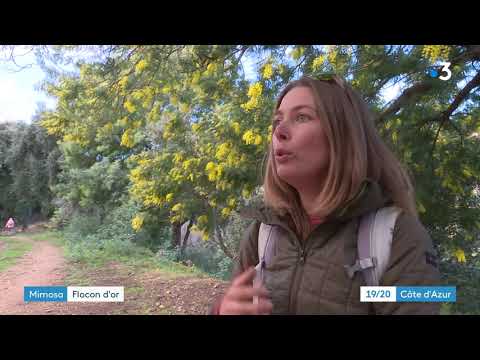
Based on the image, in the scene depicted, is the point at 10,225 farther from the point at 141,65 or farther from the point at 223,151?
the point at 223,151

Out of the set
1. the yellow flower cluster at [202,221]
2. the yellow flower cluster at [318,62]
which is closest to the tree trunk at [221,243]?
the yellow flower cluster at [202,221]

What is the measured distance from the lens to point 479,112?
2.12 metres

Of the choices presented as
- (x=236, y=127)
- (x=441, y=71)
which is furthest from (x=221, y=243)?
(x=441, y=71)

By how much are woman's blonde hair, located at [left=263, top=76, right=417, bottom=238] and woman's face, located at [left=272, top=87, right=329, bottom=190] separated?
0.03 m

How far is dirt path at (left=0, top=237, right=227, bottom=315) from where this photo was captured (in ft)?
5.81

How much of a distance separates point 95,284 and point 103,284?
0.12 feet

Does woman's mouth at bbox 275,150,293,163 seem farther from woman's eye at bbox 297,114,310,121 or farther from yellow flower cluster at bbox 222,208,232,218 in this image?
yellow flower cluster at bbox 222,208,232,218

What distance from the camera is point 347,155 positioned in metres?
1.23

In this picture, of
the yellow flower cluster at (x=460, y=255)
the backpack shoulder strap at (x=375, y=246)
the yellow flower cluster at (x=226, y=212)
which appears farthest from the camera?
the yellow flower cluster at (x=226, y=212)

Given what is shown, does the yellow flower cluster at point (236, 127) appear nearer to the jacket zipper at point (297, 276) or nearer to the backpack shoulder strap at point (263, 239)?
the backpack shoulder strap at point (263, 239)

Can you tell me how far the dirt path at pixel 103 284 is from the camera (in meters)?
1.77
